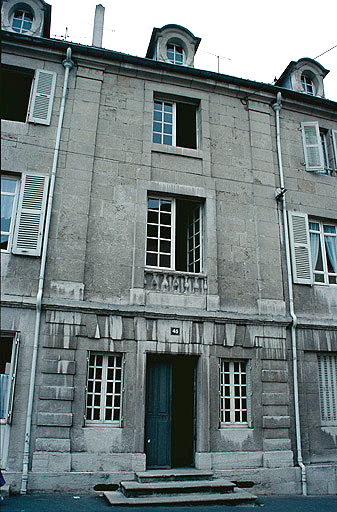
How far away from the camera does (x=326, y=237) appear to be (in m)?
11.6

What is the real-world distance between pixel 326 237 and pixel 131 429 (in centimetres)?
688

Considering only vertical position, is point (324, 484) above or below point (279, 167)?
below

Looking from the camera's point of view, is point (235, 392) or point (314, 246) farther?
point (314, 246)

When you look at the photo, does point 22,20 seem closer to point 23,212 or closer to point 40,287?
point 23,212

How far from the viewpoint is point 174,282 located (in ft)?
32.1

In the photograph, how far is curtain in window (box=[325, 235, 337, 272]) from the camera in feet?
37.4

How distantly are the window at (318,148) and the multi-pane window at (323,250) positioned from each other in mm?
1554

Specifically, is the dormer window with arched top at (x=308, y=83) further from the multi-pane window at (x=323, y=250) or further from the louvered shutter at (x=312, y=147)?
the multi-pane window at (x=323, y=250)

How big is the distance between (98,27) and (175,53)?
2137mm

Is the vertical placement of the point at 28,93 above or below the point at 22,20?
below

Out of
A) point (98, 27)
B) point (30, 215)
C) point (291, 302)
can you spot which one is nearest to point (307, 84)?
point (98, 27)

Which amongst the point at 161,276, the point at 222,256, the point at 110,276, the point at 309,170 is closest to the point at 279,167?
the point at 309,170

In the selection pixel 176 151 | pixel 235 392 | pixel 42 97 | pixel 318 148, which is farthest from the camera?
pixel 318 148

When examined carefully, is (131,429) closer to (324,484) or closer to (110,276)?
(110,276)
